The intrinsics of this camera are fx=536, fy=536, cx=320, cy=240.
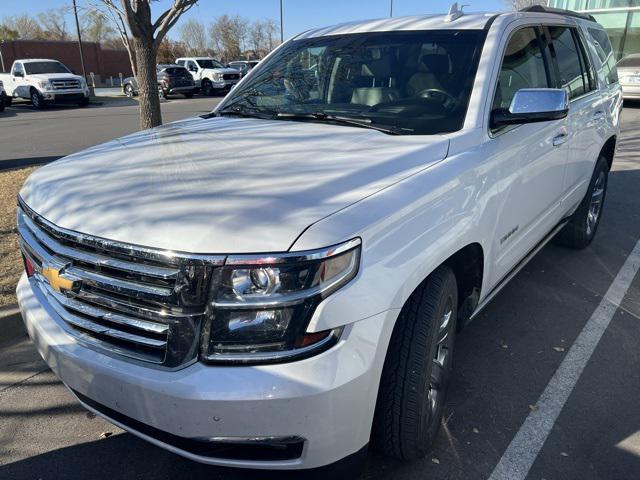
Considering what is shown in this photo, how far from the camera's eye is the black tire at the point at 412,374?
6.75 feet

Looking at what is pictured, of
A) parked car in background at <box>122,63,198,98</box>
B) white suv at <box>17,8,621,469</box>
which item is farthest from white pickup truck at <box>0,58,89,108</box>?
white suv at <box>17,8,621,469</box>

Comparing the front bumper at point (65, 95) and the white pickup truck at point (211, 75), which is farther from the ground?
the white pickup truck at point (211, 75)

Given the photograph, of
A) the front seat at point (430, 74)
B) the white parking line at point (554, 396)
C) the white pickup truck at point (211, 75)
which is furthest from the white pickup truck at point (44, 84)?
the white parking line at point (554, 396)

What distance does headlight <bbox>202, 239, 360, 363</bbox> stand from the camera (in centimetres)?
168

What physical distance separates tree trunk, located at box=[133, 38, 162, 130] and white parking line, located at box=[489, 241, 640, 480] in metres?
5.54

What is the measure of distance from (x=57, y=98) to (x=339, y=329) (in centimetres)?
2402

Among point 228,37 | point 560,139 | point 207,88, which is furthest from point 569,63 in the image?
point 228,37

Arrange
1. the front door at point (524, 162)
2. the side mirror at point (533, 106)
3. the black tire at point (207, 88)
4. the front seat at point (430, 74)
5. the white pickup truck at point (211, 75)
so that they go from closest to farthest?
1. the side mirror at point (533, 106)
2. the front door at point (524, 162)
3. the front seat at point (430, 74)
4. the white pickup truck at point (211, 75)
5. the black tire at point (207, 88)

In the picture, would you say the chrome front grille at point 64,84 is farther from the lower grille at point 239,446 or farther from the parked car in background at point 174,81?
the lower grille at point 239,446

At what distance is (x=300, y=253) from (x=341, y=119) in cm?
150

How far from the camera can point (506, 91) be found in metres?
3.08

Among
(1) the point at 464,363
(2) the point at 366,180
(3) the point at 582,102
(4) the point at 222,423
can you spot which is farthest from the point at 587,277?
(4) the point at 222,423

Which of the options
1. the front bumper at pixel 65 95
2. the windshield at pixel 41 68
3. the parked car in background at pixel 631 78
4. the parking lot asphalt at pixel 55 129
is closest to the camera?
the parking lot asphalt at pixel 55 129

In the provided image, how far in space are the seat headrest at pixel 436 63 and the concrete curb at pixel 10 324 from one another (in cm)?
301
